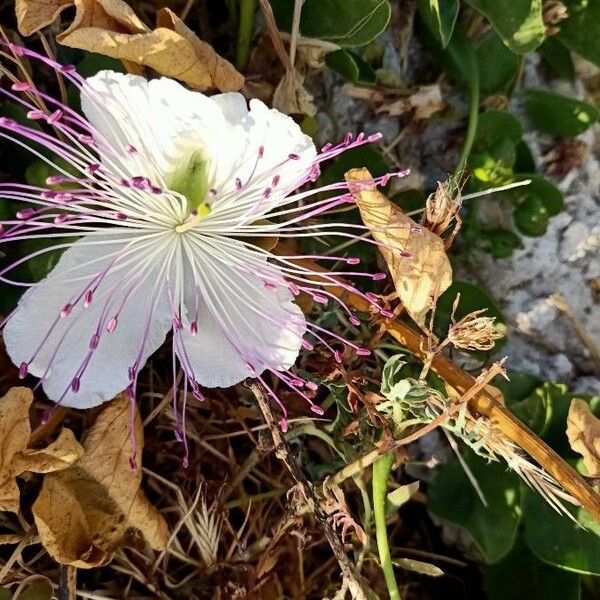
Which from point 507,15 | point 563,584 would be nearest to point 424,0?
point 507,15

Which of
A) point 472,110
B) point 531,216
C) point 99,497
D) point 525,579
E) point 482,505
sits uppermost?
point 472,110

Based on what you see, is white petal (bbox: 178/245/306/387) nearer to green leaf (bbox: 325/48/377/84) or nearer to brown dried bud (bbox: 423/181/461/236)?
brown dried bud (bbox: 423/181/461/236)

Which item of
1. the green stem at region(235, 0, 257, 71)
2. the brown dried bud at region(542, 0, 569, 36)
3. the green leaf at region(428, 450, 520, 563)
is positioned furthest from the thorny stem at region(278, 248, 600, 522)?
the brown dried bud at region(542, 0, 569, 36)

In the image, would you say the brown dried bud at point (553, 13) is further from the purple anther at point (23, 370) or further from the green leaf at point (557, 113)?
the purple anther at point (23, 370)

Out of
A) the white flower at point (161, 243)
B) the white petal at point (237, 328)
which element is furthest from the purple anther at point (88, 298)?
the white petal at point (237, 328)

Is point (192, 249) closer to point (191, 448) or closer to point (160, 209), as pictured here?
point (160, 209)

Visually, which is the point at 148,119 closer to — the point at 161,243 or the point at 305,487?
the point at 161,243

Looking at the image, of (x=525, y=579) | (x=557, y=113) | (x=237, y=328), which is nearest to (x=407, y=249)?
(x=237, y=328)
